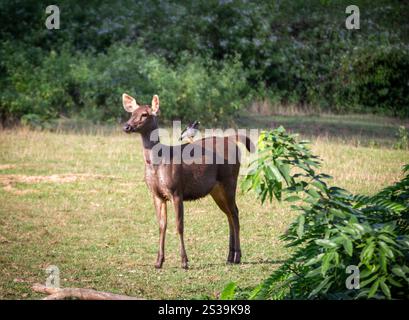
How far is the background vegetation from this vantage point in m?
22.2

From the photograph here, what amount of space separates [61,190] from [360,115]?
12.7 metres

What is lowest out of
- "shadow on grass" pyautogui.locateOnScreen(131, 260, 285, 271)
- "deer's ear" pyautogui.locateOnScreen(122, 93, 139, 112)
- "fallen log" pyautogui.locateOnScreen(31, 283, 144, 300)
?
"shadow on grass" pyautogui.locateOnScreen(131, 260, 285, 271)

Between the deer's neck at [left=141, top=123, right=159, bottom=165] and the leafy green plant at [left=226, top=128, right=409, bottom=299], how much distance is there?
3886 mm

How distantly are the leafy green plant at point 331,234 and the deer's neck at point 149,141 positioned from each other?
3.89m

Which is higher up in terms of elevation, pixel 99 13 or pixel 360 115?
pixel 99 13

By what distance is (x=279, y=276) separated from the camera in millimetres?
6445

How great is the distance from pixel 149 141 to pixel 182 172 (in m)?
0.53

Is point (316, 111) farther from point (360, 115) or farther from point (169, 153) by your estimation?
point (169, 153)

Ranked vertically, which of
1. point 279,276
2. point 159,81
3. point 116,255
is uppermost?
point 159,81

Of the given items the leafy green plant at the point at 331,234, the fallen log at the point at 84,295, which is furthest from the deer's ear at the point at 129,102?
the leafy green plant at the point at 331,234

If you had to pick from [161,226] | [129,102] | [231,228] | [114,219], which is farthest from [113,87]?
[161,226]

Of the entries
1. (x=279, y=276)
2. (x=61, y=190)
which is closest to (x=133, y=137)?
(x=61, y=190)

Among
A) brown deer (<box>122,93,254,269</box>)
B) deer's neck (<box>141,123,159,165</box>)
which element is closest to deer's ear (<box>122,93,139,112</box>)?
→ brown deer (<box>122,93,254,269</box>)

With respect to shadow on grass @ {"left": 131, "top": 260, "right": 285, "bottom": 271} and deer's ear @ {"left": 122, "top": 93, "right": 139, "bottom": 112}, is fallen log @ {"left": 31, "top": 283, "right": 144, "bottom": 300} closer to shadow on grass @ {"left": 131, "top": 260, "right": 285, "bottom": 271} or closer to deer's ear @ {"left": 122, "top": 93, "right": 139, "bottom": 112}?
shadow on grass @ {"left": 131, "top": 260, "right": 285, "bottom": 271}
